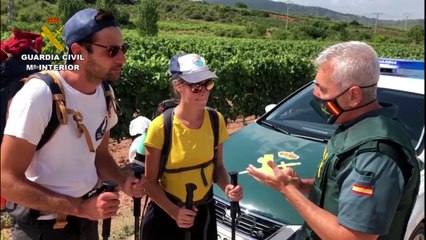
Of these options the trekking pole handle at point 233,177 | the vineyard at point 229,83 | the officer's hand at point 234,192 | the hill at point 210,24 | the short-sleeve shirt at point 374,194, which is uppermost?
the short-sleeve shirt at point 374,194

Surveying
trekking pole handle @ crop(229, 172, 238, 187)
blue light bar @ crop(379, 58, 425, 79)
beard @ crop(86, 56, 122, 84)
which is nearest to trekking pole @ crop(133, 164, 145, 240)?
trekking pole handle @ crop(229, 172, 238, 187)

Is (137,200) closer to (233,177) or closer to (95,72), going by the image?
(233,177)

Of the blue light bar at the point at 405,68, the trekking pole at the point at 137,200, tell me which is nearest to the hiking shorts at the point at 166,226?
the trekking pole at the point at 137,200

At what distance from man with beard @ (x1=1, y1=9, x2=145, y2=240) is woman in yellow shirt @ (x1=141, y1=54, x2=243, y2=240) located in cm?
28

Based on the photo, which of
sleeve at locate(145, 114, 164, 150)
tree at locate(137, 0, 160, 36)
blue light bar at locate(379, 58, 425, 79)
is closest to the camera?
sleeve at locate(145, 114, 164, 150)

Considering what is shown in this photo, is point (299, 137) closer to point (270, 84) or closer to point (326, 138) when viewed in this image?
point (326, 138)

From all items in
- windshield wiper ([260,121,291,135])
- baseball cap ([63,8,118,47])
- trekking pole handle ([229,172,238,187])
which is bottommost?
windshield wiper ([260,121,291,135])

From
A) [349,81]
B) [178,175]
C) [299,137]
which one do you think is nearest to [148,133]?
[178,175]

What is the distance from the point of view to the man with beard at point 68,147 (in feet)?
5.98

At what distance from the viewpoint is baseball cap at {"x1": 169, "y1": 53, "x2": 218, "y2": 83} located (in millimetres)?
2652

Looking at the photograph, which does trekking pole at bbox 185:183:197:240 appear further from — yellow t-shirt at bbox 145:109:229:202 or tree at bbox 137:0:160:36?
tree at bbox 137:0:160:36

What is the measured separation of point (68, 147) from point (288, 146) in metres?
2.47

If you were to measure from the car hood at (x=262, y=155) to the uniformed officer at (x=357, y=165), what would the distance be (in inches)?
43.1

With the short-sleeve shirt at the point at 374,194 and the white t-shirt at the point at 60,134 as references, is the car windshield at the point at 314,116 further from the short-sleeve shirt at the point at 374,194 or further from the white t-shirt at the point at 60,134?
the white t-shirt at the point at 60,134
